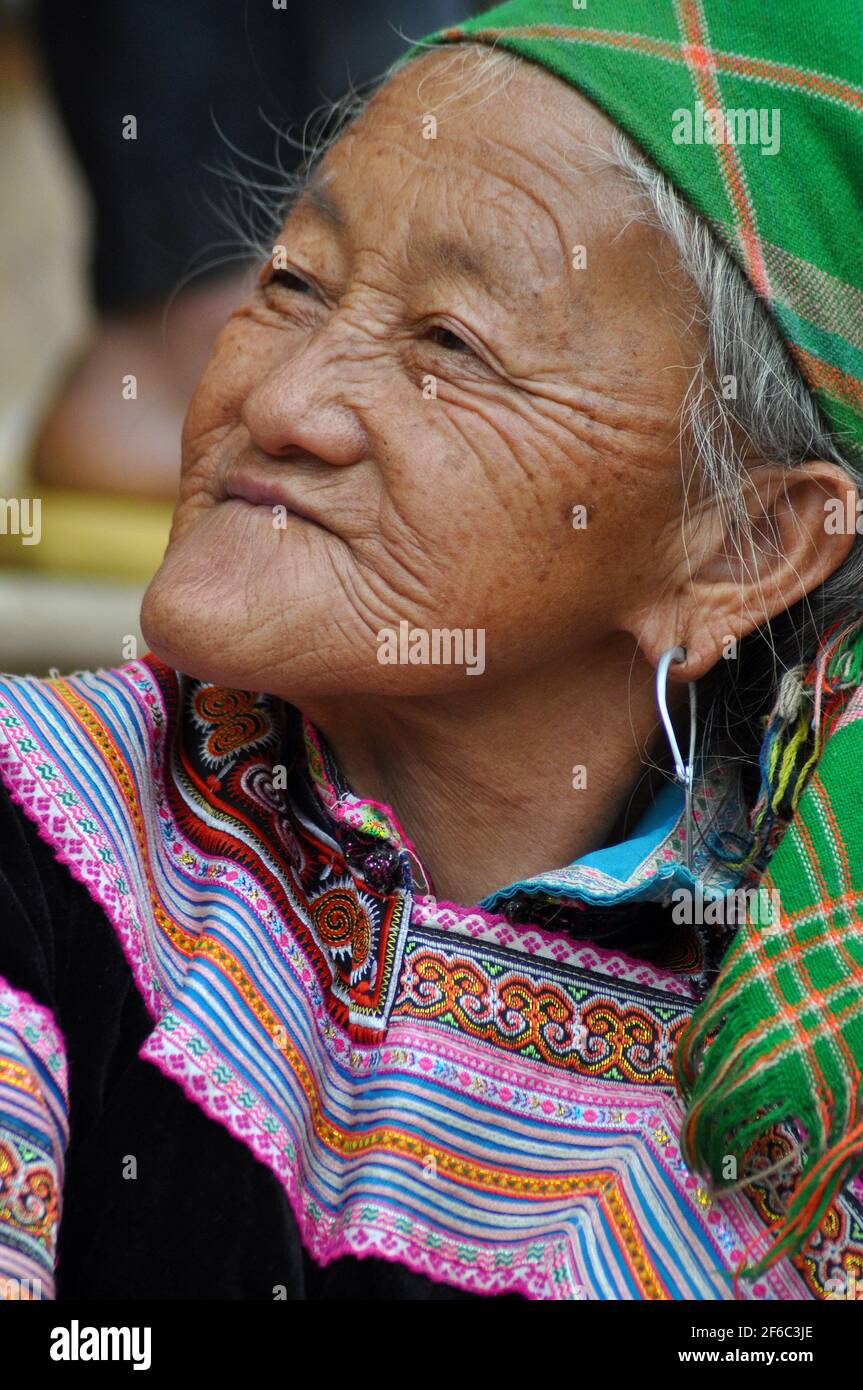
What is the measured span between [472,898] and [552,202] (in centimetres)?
87

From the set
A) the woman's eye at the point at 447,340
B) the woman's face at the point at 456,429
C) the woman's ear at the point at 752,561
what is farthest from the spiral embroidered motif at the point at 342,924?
the woman's eye at the point at 447,340

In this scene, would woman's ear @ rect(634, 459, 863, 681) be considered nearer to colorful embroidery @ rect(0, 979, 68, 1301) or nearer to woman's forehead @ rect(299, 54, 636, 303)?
woman's forehead @ rect(299, 54, 636, 303)

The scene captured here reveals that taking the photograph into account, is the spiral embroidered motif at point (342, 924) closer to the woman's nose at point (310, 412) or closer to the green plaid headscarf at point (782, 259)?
the green plaid headscarf at point (782, 259)

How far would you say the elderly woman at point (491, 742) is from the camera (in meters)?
1.58

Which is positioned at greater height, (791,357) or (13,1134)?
(791,357)

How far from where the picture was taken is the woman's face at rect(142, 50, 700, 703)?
1702 mm

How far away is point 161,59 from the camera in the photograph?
3.74m

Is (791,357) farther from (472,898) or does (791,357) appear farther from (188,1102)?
(188,1102)

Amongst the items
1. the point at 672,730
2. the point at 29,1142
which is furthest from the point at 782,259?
the point at 29,1142

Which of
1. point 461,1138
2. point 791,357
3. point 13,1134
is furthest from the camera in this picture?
point 791,357

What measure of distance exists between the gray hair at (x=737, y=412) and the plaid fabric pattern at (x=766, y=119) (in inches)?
1.1

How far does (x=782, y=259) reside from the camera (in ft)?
5.78

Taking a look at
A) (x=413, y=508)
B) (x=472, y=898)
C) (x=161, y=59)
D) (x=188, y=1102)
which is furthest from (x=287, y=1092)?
(x=161, y=59)

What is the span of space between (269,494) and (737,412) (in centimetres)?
59
